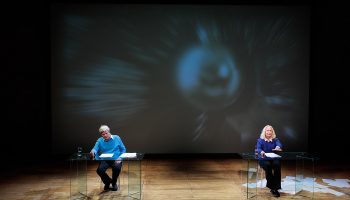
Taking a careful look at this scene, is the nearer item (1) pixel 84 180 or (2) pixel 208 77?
(1) pixel 84 180

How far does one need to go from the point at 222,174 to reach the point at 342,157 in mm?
2918

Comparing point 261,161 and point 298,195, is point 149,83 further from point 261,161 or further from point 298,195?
point 298,195

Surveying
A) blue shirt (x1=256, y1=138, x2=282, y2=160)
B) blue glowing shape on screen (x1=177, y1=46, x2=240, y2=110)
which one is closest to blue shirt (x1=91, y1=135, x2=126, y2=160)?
blue shirt (x1=256, y1=138, x2=282, y2=160)

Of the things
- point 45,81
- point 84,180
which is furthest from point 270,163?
point 45,81

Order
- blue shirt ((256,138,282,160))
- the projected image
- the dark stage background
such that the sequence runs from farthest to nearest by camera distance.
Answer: the projected image → the dark stage background → blue shirt ((256,138,282,160))

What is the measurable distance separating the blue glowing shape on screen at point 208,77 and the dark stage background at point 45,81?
1664mm

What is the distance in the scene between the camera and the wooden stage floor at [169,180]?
468 centimetres

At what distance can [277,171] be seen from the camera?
4.73 metres

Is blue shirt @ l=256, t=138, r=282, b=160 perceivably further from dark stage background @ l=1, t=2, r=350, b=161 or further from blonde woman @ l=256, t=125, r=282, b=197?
dark stage background @ l=1, t=2, r=350, b=161

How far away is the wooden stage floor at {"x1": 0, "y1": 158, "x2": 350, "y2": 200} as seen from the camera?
184 inches

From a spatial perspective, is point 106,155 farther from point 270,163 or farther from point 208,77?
point 208,77

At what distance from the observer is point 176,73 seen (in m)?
7.03

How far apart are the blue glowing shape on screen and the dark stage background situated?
1.66 metres

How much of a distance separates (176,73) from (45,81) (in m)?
2.55
